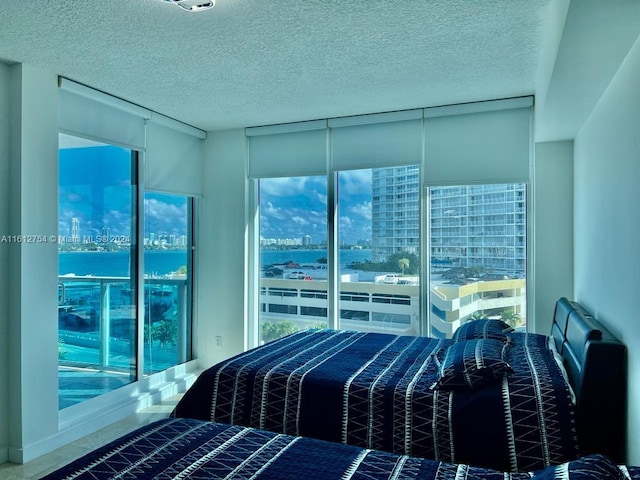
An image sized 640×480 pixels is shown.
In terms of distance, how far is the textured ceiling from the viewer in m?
2.33

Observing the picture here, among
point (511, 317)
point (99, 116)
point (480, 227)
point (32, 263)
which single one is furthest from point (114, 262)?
point (511, 317)

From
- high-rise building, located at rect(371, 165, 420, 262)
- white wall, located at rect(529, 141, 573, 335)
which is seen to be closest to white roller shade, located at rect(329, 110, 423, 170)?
high-rise building, located at rect(371, 165, 420, 262)

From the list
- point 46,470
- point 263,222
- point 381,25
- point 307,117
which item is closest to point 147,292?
point 263,222

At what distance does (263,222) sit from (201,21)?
267 cm

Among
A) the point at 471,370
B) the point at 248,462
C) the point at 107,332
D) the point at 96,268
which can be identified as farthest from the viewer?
the point at 107,332

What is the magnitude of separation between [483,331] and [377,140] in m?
2.04

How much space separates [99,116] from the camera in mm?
3672

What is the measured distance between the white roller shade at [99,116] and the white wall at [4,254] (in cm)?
36

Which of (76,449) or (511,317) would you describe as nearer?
(76,449)

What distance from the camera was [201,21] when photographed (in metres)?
2.44

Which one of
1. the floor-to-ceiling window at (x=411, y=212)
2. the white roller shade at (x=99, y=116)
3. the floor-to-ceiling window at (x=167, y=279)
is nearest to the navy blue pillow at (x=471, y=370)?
the floor-to-ceiling window at (x=411, y=212)

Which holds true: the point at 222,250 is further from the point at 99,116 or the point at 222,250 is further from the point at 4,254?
the point at 4,254

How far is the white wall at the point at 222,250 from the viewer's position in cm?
486

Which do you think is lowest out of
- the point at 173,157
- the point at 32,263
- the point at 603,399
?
the point at 603,399
